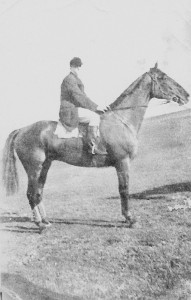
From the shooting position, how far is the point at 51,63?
3455 millimetres

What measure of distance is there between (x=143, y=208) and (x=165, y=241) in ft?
1.85

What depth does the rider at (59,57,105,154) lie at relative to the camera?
3.44m

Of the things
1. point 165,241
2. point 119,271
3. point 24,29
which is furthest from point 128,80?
point 119,271

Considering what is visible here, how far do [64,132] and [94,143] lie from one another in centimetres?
31

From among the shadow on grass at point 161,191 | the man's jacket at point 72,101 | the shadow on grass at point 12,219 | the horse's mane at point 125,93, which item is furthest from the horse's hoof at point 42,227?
the horse's mane at point 125,93

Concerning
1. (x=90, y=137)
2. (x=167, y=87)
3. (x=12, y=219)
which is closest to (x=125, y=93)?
(x=167, y=87)

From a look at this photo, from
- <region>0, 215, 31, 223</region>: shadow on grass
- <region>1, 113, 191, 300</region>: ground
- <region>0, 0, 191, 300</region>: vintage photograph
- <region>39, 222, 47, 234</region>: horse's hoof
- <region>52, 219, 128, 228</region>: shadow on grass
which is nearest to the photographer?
<region>1, 113, 191, 300</region>: ground

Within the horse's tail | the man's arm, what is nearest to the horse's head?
the man's arm

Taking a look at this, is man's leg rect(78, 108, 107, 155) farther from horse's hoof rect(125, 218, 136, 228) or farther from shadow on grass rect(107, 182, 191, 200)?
horse's hoof rect(125, 218, 136, 228)

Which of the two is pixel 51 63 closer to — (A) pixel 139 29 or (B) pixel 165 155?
(A) pixel 139 29

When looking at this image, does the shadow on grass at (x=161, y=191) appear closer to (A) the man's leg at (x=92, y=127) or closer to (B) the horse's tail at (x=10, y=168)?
(A) the man's leg at (x=92, y=127)

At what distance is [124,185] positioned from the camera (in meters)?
3.42

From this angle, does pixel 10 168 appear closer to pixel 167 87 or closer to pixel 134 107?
pixel 134 107

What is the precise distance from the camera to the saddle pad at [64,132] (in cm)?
357
